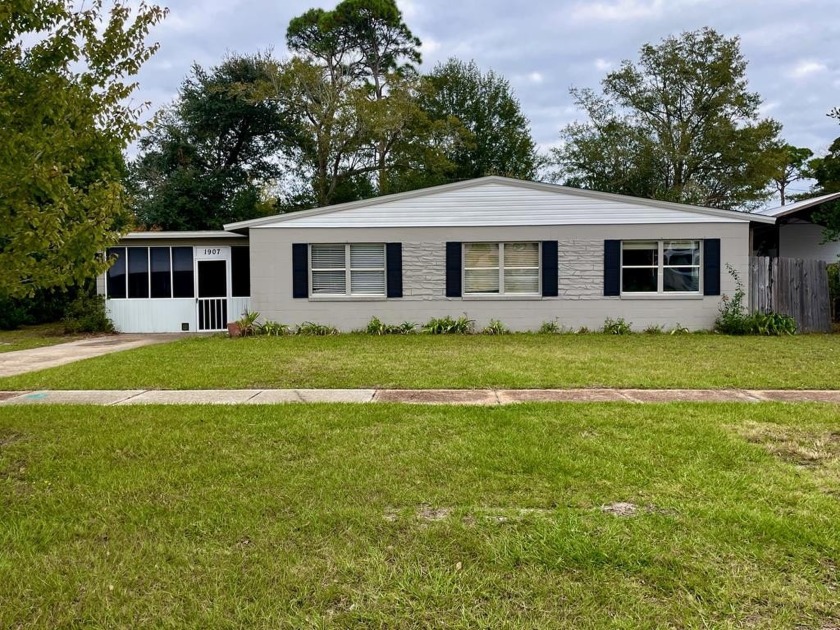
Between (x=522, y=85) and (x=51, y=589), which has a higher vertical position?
(x=522, y=85)

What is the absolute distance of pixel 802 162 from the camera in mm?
36000

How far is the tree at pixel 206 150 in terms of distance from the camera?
2306cm

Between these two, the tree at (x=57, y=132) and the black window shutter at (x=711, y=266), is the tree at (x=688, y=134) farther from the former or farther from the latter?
the tree at (x=57, y=132)

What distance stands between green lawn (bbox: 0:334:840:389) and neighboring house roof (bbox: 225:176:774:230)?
11.1ft

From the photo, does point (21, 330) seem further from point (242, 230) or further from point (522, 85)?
point (522, 85)

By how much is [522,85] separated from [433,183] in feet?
29.3

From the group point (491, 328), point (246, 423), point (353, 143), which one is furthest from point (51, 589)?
point (353, 143)

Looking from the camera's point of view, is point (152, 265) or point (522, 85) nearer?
point (152, 265)

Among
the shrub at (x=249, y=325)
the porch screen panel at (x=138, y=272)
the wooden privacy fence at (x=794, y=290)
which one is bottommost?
the shrub at (x=249, y=325)

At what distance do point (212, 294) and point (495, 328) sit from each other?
8076 millimetres

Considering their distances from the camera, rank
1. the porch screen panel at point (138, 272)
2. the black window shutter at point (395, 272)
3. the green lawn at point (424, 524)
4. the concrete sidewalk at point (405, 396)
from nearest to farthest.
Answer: the green lawn at point (424, 524)
the concrete sidewalk at point (405, 396)
the black window shutter at point (395, 272)
the porch screen panel at point (138, 272)

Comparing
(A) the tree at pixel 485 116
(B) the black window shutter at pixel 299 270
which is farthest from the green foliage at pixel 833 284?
(A) the tree at pixel 485 116

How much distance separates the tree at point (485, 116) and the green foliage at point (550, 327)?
53.8ft

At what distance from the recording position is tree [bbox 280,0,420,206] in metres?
23.5
